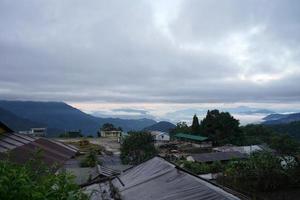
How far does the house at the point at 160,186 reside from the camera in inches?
223

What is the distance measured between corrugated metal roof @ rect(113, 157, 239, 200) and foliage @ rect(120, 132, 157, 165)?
2737cm

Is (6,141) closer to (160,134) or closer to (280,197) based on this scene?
(280,197)

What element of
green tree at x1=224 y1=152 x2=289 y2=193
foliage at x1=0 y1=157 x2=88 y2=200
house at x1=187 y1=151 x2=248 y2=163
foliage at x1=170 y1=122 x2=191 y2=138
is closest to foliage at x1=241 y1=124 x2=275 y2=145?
foliage at x1=170 y1=122 x2=191 y2=138

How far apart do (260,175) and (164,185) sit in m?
12.9

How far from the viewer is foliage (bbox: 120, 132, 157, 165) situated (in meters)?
36.7

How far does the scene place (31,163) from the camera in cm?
413

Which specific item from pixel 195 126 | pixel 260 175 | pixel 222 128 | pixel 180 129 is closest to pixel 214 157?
pixel 222 128

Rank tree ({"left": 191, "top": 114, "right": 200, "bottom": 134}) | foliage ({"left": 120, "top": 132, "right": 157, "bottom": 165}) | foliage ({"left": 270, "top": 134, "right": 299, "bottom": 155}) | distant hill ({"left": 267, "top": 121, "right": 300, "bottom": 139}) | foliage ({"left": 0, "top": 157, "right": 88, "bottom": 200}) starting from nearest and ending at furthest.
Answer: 1. foliage ({"left": 0, "top": 157, "right": 88, "bottom": 200})
2. foliage ({"left": 120, "top": 132, "right": 157, "bottom": 165})
3. foliage ({"left": 270, "top": 134, "right": 299, "bottom": 155})
4. tree ({"left": 191, "top": 114, "right": 200, "bottom": 134})
5. distant hill ({"left": 267, "top": 121, "right": 300, "bottom": 139})

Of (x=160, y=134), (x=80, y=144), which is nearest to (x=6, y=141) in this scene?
(x=80, y=144)

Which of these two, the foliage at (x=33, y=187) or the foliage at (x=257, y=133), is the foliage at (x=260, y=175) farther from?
the foliage at (x=257, y=133)

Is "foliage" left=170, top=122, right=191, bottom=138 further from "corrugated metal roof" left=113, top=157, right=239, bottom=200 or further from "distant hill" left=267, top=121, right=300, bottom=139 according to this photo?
"corrugated metal roof" left=113, top=157, right=239, bottom=200

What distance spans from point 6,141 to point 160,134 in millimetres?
67480

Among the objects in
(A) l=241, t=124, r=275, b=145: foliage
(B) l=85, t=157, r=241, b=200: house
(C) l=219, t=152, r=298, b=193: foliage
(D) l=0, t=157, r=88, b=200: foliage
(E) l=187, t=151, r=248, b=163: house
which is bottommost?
(E) l=187, t=151, r=248, b=163: house

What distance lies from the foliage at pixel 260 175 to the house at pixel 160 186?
32.0 feet
